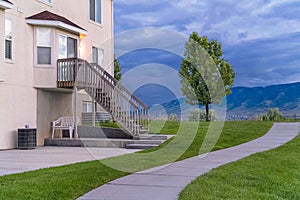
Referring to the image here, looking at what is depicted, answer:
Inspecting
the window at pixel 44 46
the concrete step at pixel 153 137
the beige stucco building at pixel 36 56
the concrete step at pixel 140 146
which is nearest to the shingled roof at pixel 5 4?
the beige stucco building at pixel 36 56

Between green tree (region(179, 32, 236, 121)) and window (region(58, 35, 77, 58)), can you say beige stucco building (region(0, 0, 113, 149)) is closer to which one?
window (region(58, 35, 77, 58))

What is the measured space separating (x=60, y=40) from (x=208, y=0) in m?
10.3

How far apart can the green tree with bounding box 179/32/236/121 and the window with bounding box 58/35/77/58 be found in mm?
8342

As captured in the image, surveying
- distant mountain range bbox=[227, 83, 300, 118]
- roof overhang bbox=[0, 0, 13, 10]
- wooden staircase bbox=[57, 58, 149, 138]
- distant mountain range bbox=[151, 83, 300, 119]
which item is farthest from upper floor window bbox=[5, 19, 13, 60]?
distant mountain range bbox=[227, 83, 300, 118]

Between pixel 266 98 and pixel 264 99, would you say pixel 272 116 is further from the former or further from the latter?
pixel 266 98

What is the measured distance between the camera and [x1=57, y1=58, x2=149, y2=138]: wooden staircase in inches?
659

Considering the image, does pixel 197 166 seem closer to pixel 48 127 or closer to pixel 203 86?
pixel 48 127

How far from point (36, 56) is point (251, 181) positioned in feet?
39.5

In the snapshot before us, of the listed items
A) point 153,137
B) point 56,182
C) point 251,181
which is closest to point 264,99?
point 153,137

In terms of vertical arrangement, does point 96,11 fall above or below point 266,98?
above

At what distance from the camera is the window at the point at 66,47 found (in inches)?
700

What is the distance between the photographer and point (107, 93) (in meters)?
17.7

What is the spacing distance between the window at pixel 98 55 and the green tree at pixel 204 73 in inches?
214

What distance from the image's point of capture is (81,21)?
2059cm
